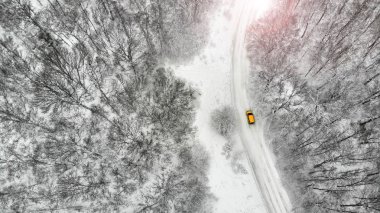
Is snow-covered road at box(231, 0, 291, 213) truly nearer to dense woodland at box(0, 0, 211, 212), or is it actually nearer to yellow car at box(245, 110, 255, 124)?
yellow car at box(245, 110, 255, 124)

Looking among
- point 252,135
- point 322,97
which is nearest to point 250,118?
point 252,135

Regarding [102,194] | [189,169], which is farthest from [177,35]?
[102,194]

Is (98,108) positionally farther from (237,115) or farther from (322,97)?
(322,97)

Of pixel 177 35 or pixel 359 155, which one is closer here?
pixel 359 155

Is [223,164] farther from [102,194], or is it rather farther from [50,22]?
[50,22]

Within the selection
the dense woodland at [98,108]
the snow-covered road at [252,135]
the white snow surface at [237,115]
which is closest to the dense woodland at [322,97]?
the snow-covered road at [252,135]

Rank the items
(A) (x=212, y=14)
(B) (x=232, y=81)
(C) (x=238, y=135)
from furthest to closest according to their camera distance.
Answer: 1. (A) (x=212, y=14)
2. (B) (x=232, y=81)
3. (C) (x=238, y=135)

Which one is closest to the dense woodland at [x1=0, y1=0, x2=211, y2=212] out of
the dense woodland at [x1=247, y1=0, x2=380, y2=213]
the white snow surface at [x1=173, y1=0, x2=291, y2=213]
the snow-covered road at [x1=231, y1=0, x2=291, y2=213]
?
the white snow surface at [x1=173, y1=0, x2=291, y2=213]
